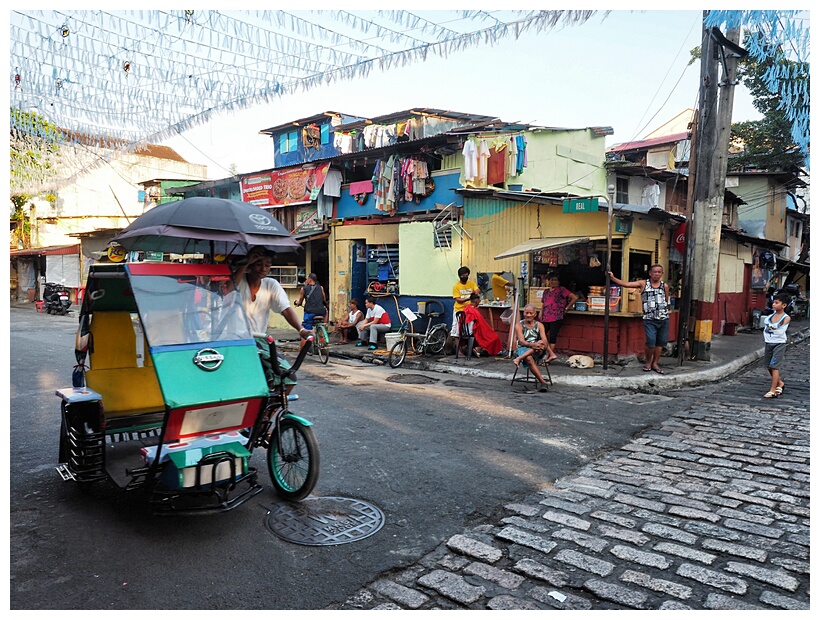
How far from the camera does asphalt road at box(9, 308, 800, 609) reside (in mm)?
3463

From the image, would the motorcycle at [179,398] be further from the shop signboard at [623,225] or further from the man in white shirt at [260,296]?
the shop signboard at [623,225]

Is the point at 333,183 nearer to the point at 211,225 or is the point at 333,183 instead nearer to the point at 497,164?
the point at 497,164

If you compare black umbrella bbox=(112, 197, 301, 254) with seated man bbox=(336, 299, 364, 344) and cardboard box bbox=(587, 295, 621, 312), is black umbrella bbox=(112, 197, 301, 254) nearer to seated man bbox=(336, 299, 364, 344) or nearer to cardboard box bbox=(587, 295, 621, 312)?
cardboard box bbox=(587, 295, 621, 312)

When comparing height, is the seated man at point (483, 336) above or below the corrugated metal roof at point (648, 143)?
below

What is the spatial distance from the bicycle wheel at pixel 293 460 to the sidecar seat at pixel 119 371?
134cm

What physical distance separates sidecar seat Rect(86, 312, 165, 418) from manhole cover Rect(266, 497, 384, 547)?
1.81 meters

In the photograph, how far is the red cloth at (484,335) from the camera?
12.7 m

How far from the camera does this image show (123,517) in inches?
173

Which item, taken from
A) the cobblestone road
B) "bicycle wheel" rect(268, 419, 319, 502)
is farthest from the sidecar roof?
the cobblestone road

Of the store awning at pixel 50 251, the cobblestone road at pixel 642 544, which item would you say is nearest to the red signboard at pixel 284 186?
the store awning at pixel 50 251

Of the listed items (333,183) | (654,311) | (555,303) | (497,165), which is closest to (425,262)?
(497,165)

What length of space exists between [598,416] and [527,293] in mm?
5245

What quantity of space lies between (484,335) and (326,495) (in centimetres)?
837

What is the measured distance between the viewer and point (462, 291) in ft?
42.7
